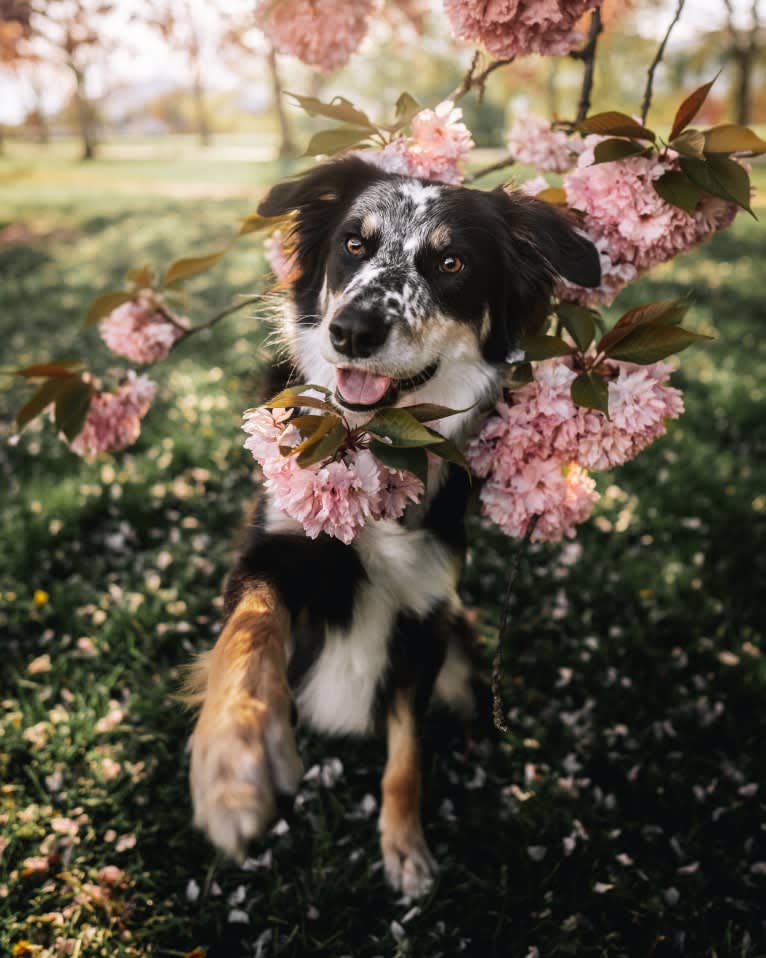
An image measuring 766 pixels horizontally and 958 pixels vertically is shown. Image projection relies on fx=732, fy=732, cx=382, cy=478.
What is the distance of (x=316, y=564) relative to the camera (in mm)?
2342

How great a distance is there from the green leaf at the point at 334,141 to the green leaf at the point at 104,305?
96 centimetres

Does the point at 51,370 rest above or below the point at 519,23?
below

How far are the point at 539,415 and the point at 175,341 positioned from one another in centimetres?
147

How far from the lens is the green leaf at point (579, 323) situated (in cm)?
198

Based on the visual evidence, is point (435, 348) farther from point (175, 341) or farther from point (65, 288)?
point (65, 288)

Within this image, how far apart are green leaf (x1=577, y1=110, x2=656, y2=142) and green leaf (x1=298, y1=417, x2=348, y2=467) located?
1.03 meters

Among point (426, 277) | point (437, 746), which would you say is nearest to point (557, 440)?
point (426, 277)

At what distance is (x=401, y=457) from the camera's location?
5.78ft

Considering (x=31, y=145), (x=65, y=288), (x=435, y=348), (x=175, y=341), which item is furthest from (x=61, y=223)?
(x=31, y=145)

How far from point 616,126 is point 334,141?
816 mm

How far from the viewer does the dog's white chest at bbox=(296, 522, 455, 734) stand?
2467 mm

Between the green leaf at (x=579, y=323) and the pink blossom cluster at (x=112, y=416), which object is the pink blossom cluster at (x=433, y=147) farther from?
the pink blossom cluster at (x=112, y=416)

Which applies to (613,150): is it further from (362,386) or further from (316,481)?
(316,481)

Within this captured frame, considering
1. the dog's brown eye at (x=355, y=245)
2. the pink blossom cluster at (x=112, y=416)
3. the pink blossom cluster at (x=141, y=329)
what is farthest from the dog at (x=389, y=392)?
the pink blossom cluster at (x=112, y=416)
